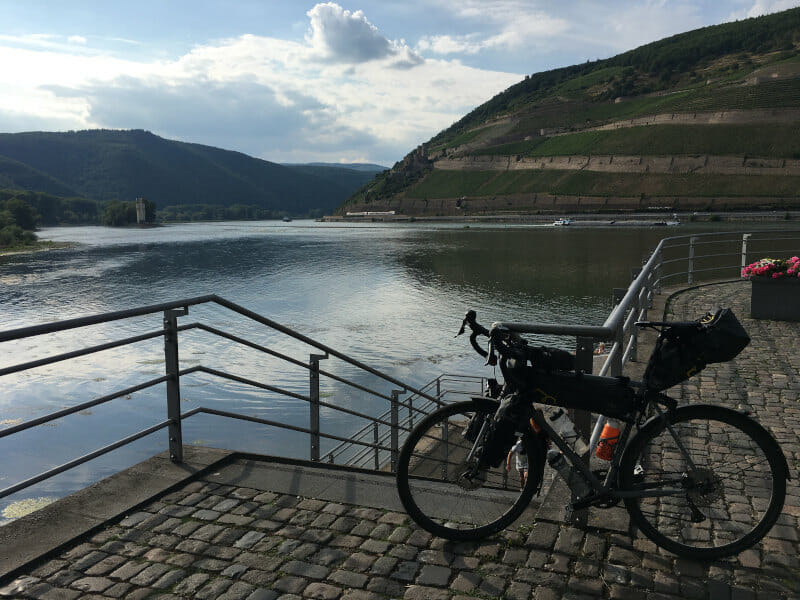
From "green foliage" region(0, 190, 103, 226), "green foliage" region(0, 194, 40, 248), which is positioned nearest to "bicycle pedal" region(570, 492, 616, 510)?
"green foliage" region(0, 194, 40, 248)

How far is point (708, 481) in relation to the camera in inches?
135

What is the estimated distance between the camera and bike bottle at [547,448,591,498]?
345 centimetres

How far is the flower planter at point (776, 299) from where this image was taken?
1059cm

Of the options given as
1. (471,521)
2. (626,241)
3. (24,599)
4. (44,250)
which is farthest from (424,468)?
(44,250)

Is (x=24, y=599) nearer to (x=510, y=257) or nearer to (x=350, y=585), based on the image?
(x=350, y=585)

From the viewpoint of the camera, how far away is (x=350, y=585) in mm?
3051

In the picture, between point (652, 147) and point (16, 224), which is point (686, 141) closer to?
point (652, 147)

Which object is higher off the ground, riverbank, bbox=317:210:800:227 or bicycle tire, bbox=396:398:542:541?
riverbank, bbox=317:210:800:227

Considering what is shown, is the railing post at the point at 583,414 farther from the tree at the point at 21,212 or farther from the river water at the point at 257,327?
the tree at the point at 21,212

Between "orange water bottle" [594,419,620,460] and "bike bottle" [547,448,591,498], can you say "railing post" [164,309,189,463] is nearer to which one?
"bike bottle" [547,448,591,498]

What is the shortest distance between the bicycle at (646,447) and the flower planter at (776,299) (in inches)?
338

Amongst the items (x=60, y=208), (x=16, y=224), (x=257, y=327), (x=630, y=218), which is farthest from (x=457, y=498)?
(x=60, y=208)

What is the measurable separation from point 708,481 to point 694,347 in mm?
798

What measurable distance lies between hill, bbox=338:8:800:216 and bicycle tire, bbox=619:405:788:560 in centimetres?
12117
